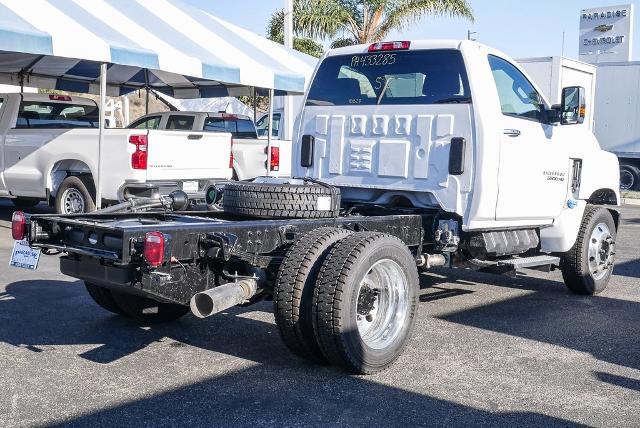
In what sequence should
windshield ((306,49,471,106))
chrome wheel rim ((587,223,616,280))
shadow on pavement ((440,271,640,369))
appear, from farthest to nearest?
chrome wheel rim ((587,223,616,280)) < windshield ((306,49,471,106)) < shadow on pavement ((440,271,640,369))

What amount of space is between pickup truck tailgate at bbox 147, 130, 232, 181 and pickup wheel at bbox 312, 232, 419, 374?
574 cm

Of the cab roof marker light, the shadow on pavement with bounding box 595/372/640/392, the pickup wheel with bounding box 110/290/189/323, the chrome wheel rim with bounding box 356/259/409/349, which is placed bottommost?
the shadow on pavement with bounding box 595/372/640/392

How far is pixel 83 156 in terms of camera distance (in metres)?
10.6

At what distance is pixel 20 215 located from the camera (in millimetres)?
4797

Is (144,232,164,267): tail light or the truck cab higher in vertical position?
the truck cab

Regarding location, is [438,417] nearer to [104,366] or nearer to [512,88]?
[104,366]

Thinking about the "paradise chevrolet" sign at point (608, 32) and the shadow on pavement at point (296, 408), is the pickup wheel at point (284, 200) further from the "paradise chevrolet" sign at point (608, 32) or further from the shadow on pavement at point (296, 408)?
the "paradise chevrolet" sign at point (608, 32)

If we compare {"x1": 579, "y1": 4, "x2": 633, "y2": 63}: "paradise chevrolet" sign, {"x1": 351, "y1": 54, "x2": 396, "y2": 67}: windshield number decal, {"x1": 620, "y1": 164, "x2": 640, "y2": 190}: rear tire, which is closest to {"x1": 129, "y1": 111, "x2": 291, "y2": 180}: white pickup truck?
{"x1": 351, "y1": 54, "x2": 396, "y2": 67}: windshield number decal

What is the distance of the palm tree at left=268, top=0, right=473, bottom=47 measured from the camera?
78.5ft

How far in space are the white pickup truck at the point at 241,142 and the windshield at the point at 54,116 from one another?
1845mm

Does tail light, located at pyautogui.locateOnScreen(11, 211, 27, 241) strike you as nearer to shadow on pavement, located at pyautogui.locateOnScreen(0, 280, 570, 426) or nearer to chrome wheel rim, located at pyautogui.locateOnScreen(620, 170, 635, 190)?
shadow on pavement, located at pyautogui.locateOnScreen(0, 280, 570, 426)

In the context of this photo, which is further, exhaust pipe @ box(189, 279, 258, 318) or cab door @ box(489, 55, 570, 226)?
cab door @ box(489, 55, 570, 226)

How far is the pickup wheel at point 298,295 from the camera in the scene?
14.6ft

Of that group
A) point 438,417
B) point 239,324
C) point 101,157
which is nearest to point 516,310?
point 239,324
